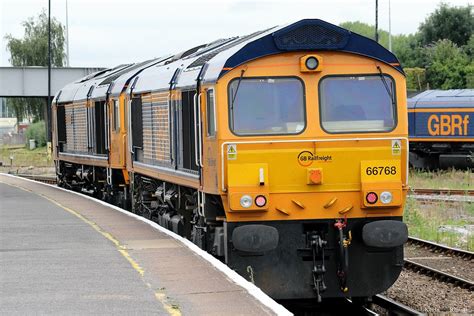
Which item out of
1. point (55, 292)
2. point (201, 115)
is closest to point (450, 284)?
point (201, 115)

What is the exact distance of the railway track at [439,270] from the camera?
14.7 metres

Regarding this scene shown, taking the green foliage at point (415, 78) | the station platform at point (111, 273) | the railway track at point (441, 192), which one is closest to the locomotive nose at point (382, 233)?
the station platform at point (111, 273)

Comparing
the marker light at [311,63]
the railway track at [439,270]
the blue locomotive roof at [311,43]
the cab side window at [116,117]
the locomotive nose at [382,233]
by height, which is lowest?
the railway track at [439,270]

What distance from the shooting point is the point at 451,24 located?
79.1 m

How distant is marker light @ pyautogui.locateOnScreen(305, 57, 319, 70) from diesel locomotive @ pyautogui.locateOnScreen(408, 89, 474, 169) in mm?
25087

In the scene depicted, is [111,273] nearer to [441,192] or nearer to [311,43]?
[311,43]

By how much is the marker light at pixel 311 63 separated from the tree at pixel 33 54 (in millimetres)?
71084

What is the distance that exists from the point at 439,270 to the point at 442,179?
18.3 metres

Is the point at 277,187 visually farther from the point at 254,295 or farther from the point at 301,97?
the point at 254,295

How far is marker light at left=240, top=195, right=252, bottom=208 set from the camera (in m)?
12.1

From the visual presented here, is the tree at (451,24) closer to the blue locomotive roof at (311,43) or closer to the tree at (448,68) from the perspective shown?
the tree at (448,68)

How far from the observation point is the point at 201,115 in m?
12.8

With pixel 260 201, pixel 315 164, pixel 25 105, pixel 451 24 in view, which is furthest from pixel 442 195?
pixel 25 105

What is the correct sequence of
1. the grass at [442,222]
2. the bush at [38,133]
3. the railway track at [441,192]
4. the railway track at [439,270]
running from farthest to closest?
the bush at [38,133], the railway track at [441,192], the grass at [442,222], the railway track at [439,270]
